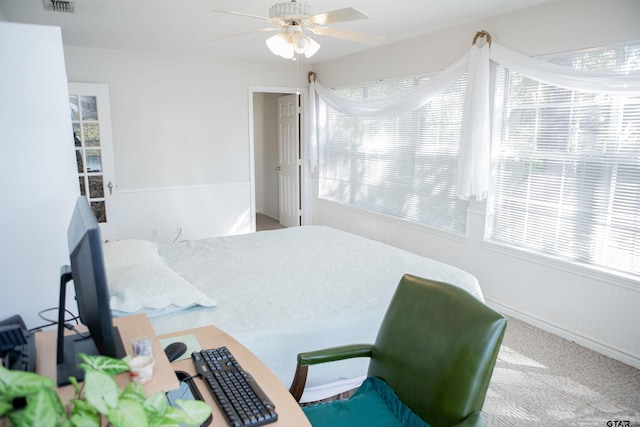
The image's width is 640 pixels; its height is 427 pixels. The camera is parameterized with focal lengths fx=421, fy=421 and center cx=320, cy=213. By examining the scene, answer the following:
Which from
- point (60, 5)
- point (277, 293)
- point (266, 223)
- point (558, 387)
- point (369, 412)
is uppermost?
point (60, 5)

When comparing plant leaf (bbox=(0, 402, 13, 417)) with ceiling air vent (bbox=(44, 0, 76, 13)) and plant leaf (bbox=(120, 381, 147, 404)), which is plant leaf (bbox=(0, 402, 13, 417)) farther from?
ceiling air vent (bbox=(44, 0, 76, 13))

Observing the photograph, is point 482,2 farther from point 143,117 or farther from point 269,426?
point 143,117

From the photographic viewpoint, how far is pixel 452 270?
9.02 feet

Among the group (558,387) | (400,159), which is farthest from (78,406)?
(400,159)

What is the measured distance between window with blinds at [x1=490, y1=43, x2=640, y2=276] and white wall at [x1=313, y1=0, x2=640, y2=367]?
0.11 metres

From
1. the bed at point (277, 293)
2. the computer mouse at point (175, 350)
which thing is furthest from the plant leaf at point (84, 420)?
the bed at point (277, 293)

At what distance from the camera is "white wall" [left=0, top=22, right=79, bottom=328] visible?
1759mm

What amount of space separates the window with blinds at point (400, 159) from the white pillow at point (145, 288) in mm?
2632

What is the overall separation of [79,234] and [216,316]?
43.8 inches

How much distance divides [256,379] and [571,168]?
276 centimetres

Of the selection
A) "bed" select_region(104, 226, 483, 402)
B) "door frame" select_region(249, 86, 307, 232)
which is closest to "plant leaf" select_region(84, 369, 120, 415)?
"bed" select_region(104, 226, 483, 402)

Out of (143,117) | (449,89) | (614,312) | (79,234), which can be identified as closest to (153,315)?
(79,234)

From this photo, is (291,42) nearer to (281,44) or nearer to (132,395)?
(281,44)

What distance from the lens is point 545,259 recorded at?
3193mm
